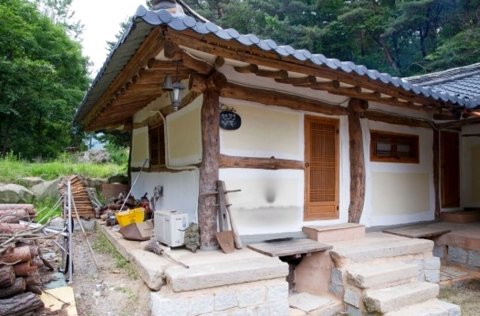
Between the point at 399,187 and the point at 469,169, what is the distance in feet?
6.99

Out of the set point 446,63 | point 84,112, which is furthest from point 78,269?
point 446,63

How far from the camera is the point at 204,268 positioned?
326cm

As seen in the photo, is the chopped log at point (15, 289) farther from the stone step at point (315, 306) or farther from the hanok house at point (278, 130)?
the stone step at point (315, 306)

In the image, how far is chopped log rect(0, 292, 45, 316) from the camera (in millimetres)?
2734

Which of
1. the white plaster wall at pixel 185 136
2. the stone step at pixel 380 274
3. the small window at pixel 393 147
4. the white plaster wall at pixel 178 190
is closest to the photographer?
the stone step at pixel 380 274

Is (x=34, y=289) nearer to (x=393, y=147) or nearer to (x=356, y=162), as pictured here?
(x=356, y=162)

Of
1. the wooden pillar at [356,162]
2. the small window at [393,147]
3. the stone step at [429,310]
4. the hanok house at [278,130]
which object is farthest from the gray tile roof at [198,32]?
the stone step at [429,310]

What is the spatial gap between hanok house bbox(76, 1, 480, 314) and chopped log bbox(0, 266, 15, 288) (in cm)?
189

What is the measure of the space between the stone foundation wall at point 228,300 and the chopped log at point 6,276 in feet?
3.78

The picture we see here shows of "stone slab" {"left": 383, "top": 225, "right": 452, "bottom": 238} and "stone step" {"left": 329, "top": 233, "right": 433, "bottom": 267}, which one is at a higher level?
"stone slab" {"left": 383, "top": 225, "right": 452, "bottom": 238}

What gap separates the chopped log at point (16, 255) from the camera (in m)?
2.88

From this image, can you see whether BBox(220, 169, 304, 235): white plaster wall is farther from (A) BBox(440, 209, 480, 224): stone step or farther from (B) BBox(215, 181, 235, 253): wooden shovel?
(A) BBox(440, 209, 480, 224): stone step

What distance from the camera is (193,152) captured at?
4660 millimetres

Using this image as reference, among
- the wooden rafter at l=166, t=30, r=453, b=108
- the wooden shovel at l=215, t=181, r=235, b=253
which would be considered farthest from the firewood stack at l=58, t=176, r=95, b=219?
the wooden rafter at l=166, t=30, r=453, b=108
